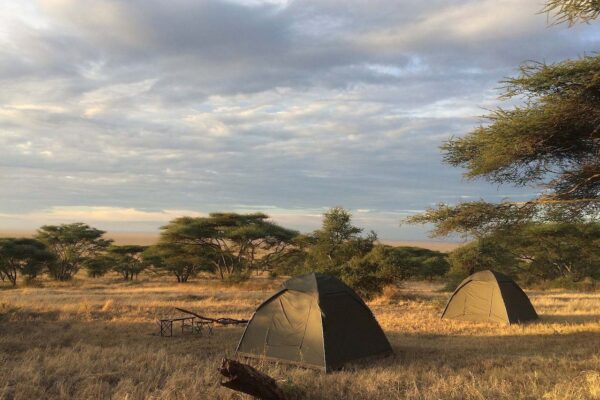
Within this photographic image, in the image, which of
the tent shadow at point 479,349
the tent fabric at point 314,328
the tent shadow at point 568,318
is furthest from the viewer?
the tent shadow at point 568,318

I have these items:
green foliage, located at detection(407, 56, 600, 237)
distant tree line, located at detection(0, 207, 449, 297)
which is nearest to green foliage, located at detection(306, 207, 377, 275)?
distant tree line, located at detection(0, 207, 449, 297)

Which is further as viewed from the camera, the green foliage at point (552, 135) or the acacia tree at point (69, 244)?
the acacia tree at point (69, 244)

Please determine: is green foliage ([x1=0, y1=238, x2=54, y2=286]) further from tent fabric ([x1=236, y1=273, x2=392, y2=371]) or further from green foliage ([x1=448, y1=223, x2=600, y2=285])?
tent fabric ([x1=236, y1=273, x2=392, y2=371])

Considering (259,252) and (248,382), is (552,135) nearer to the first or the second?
(248,382)

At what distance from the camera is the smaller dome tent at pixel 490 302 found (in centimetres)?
1767

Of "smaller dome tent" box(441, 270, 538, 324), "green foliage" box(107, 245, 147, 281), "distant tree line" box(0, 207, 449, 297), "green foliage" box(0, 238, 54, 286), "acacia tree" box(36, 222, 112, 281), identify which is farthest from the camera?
"green foliage" box(107, 245, 147, 281)

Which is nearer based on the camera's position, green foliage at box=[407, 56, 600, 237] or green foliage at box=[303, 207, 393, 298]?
green foliage at box=[407, 56, 600, 237]

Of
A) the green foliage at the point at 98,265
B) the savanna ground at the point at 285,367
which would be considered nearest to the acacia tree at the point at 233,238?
the green foliage at the point at 98,265

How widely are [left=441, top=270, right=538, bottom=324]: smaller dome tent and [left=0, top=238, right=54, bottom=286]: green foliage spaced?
3448 centimetres

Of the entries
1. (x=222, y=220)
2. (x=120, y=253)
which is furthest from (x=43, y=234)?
(x=222, y=220)

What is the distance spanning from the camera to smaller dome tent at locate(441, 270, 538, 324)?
1767cm

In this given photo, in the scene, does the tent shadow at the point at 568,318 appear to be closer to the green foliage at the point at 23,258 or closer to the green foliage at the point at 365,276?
the green foliage at the point at 365,276

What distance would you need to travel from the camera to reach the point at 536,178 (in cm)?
1412

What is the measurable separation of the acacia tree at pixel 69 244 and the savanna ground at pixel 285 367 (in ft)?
97.8
